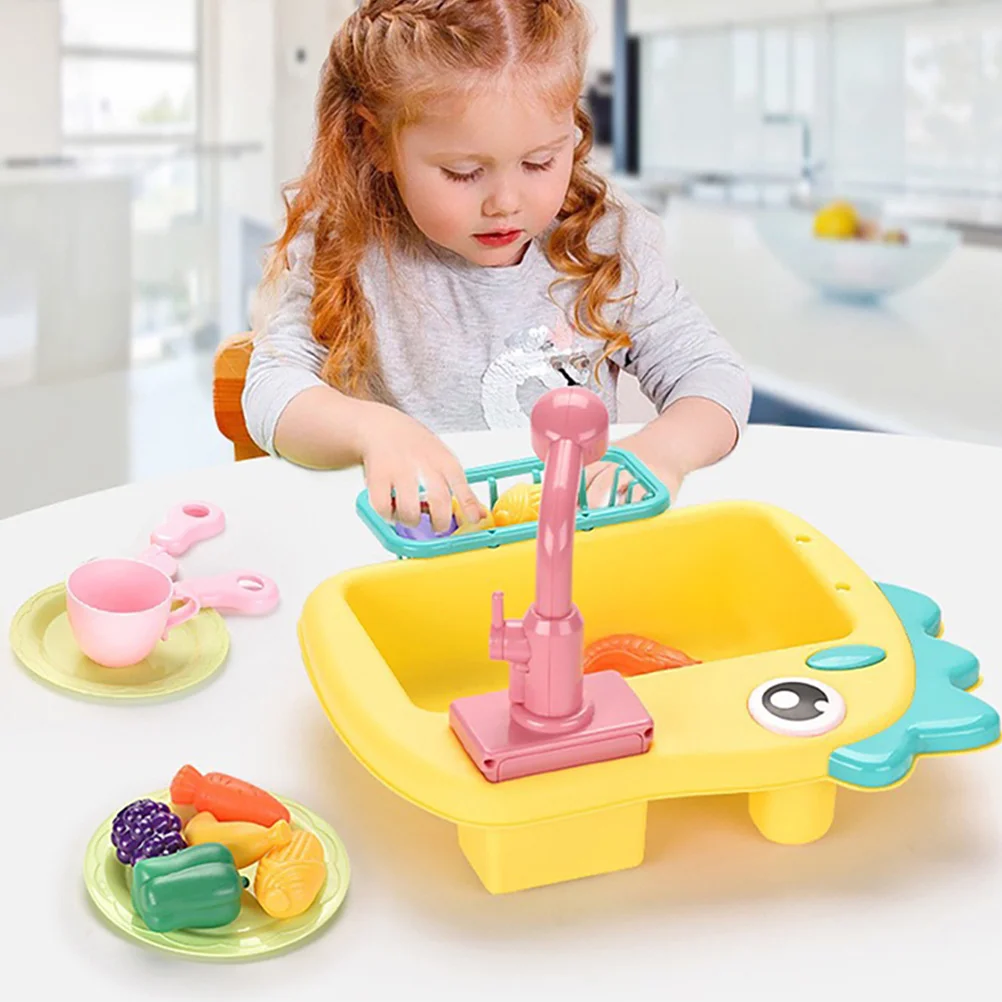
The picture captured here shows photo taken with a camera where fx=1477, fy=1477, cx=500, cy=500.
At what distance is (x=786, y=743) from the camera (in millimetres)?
505

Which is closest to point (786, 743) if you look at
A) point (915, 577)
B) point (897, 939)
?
point (897, 939)

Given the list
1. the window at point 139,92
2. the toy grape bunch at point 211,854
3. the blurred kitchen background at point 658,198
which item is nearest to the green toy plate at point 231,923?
the toy grape bunch at point 211,854

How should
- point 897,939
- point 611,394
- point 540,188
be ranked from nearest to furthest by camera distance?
point 897,939
point 540,188
point 611,394

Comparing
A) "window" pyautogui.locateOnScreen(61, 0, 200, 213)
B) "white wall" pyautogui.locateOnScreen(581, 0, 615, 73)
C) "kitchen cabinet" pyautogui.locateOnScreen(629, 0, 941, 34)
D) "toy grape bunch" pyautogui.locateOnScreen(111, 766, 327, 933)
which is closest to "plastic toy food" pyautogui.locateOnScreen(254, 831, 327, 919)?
"toy grape bunch" pyautogui.locateOnScreen(111, 766, 327, 933)

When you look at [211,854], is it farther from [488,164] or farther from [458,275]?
[458,275]

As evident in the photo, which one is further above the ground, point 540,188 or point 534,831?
point 540,188

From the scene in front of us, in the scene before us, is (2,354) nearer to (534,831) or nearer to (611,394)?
(611,394)

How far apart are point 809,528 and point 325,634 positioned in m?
0.23

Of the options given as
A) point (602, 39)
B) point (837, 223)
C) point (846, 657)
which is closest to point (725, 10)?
point (602, 39)

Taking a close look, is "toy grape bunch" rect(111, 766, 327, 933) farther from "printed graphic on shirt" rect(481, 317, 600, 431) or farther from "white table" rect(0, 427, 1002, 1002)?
"printed graphic on shirt" rect(481, 317, 600, 431)

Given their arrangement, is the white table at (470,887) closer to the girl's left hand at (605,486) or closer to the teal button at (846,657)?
the teal button at (846,657)

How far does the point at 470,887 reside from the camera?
52 centimetres

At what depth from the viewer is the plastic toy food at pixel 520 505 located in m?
0.74

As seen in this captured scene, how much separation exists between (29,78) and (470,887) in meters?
2.46
